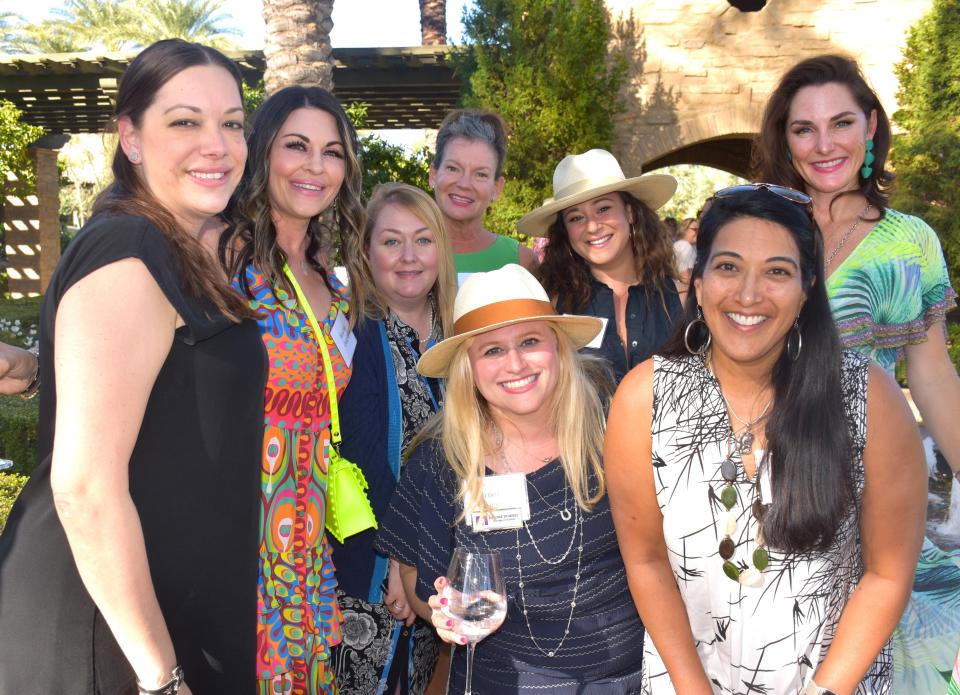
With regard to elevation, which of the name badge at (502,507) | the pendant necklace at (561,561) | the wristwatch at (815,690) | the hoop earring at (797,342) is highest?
the hoop earring at (797,342)

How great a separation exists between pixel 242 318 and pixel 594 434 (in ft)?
3.87

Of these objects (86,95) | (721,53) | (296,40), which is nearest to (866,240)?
(296,40)

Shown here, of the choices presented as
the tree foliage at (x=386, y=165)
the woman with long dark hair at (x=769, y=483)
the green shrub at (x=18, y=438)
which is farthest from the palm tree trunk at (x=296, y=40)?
the woman with long dark hair at (x=769, y=483)

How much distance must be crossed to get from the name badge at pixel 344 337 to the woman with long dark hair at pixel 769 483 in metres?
0.99

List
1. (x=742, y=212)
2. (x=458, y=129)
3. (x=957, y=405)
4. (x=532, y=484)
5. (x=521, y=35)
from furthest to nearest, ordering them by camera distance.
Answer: (x=521, y=35)
(x=458, y=129)
(x=957, y=405)
(x=532, y=484)
(x=742, y=212)

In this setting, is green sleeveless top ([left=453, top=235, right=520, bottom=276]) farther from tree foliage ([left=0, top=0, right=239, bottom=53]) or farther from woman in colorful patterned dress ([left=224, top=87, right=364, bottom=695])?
tree foliage ([left=0, top=0, right=239, bottom=53])

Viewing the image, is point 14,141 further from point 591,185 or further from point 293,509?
point 293,509

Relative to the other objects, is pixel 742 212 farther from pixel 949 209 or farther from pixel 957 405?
pixel 949 209

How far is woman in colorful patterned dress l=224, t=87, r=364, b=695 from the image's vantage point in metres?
2.44

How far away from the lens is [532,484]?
2.57 metres

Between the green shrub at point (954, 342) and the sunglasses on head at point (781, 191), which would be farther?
the green shrub at point (954, 342)

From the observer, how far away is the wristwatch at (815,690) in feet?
6.85

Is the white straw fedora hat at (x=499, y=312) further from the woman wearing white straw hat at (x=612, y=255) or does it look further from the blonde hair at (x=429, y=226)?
the woman wearing white straw hat at (x=612, y=255)

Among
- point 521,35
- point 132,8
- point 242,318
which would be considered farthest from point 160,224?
point 132,8
